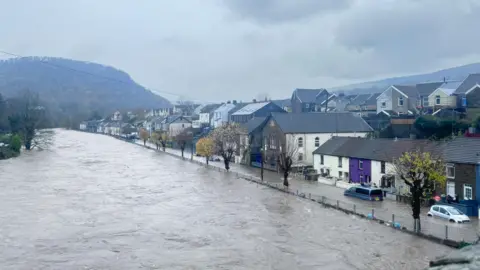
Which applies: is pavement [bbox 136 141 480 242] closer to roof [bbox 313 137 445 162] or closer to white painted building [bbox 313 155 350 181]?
white painted building [bbox 313 155 350 181]

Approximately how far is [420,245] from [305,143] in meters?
22.4

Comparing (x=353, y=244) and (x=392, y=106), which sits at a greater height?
(x=392, y=106)

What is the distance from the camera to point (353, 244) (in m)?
16.6

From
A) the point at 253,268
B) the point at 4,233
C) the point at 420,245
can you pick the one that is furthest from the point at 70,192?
the point at 420,245

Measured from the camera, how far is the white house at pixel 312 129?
125 feet

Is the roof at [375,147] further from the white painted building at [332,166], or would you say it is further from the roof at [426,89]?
the roof at [426,89]

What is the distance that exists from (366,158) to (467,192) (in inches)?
306

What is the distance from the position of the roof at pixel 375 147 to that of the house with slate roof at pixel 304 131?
4.07 m

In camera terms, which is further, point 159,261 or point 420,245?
point 420,245

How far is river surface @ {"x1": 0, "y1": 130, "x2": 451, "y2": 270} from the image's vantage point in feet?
48.8

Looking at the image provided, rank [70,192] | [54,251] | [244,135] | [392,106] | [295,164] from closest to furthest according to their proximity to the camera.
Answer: [54,251] → [70,192] → [295,164] → [244,135] → [392,106]

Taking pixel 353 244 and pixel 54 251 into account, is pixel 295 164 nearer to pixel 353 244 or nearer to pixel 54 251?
pixel 353 244

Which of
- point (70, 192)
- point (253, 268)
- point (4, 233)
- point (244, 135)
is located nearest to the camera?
point (253, 268)

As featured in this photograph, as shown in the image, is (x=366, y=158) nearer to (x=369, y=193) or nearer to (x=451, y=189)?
(x=369, y=193)
